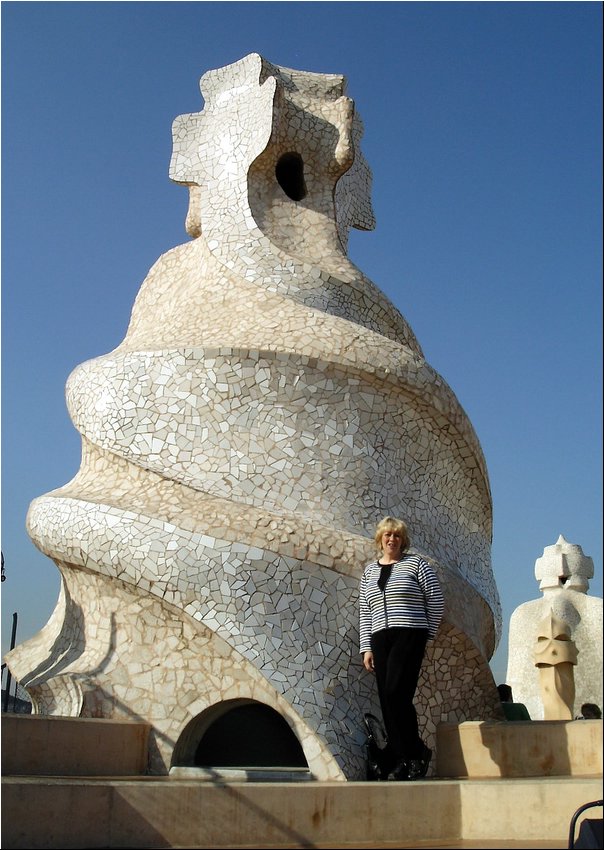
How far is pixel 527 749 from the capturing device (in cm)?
588

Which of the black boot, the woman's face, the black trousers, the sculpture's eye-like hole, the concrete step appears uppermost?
the sculpture's eye-like hole

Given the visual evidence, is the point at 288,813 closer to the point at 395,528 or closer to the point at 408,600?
the point at 408,600

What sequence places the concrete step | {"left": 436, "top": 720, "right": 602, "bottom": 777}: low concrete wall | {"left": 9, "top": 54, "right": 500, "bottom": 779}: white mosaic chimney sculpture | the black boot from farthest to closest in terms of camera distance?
{"left": 9, "top": 54, "right": 500, "bottom": 779}: white mosaic chimney sculpture
{"left": 436, "top": 720, "right": 602, "bottom": 777}: low concrete wall
the black boot
the concrete step

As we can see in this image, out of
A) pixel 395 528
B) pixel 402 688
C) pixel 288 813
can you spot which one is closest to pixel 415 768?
pixel 402 688

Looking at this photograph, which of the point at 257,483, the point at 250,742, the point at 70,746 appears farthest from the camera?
the point at 257,483

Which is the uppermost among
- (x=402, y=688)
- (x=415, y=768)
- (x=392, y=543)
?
(x=392, y=543)

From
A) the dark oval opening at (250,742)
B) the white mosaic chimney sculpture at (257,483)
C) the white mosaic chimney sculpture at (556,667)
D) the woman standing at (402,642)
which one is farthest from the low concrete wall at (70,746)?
the white mosaic chimney sculpture at (556,667)

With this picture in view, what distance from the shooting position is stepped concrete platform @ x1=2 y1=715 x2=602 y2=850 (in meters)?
4.44

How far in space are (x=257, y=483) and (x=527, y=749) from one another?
8.43ft

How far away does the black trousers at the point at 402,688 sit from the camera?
217 inches

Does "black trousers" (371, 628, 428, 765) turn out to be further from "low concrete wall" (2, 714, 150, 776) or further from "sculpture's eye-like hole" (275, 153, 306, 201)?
"sculpture's eye-like hole" (275, 153, 306, 201)

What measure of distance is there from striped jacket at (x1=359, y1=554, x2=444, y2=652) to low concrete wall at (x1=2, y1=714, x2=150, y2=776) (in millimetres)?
1689

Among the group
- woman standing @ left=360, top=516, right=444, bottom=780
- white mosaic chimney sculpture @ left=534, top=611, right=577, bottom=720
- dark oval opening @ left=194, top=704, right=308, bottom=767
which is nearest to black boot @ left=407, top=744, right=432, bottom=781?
woman standing @ left=360, top=516, right=444, bottom=780

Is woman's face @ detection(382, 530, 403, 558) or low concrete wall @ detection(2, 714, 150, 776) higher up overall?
woman's face @ detection(382, 530, 403, 558)
